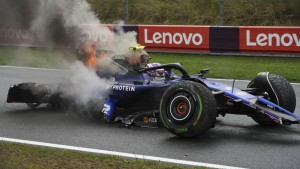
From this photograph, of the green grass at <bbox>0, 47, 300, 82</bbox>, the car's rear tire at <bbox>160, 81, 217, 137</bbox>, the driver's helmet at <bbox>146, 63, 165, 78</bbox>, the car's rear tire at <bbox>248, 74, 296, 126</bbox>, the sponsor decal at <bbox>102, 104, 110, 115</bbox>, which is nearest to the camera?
the car's rear tire at <bbox>160, 81, 217, 137</bbox>

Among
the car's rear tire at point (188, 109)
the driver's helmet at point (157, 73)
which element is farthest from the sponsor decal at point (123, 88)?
the car's rear tire at point (188, 109)

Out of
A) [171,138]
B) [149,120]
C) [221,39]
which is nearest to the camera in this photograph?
[171,138]

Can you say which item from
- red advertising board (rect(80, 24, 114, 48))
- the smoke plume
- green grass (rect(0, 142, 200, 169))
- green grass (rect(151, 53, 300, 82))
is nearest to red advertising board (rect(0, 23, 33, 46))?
the smoke plume

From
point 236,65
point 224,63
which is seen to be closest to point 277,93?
point 236,65

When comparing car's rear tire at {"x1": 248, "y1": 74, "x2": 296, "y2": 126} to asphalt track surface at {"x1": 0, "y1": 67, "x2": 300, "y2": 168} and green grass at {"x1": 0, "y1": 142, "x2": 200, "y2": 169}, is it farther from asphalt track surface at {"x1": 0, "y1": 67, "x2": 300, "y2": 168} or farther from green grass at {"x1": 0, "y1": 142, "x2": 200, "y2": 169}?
green grass at {"x1": 0, "y1": 142, "x2": 200, "y2": 169}

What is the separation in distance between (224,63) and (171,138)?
890 cm

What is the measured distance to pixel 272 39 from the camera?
16.3 m

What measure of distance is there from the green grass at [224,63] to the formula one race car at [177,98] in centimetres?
247

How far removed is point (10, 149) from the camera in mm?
6805

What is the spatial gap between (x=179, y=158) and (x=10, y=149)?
2.11 meters

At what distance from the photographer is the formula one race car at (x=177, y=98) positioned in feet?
23.6

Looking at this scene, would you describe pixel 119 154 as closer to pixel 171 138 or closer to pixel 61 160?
pixel 61 160

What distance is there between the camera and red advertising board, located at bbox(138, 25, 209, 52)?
17.3m

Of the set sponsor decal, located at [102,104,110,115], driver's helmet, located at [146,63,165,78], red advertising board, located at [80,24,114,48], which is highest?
red advertising board, located at [80,24,114,48]
